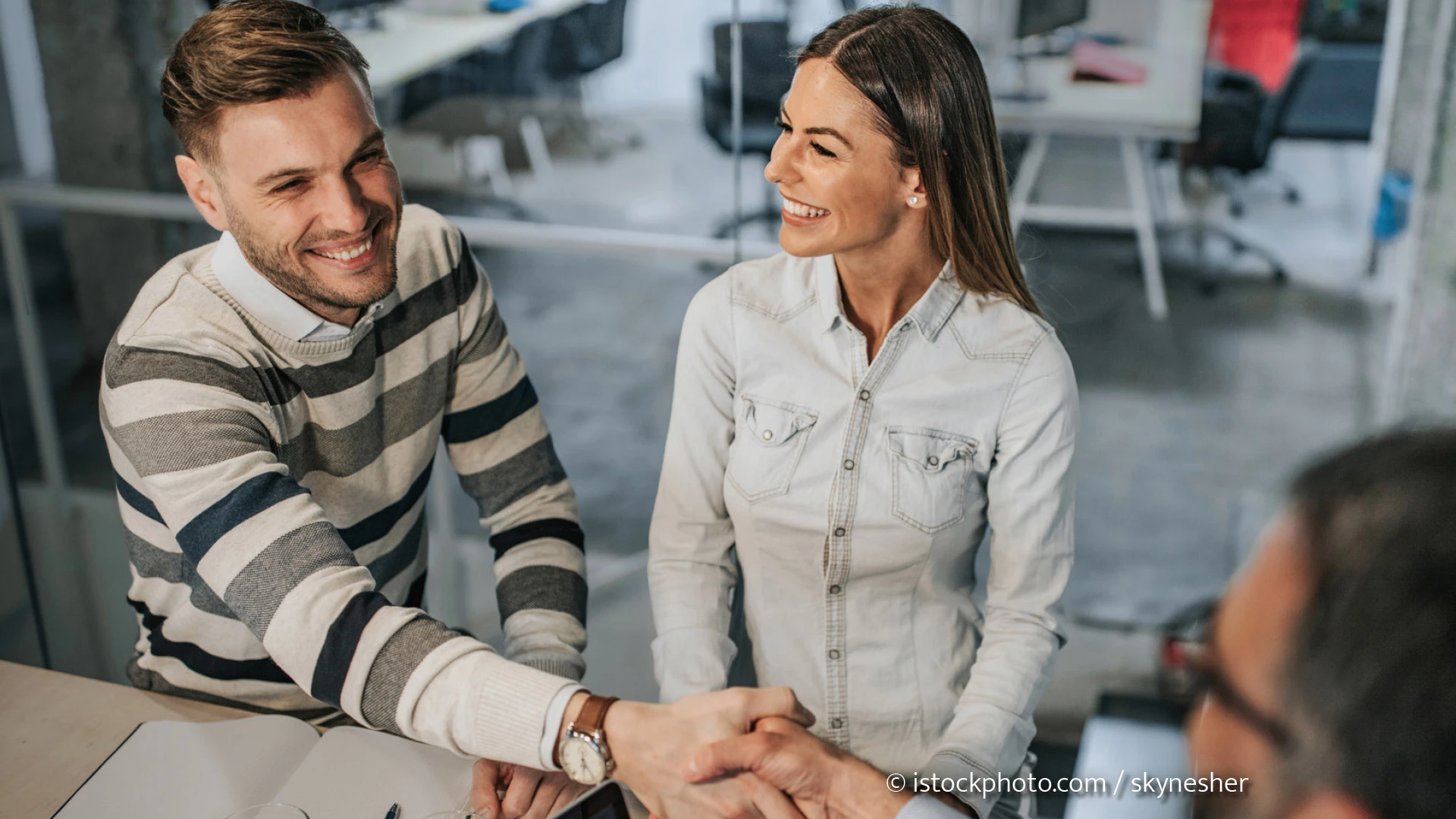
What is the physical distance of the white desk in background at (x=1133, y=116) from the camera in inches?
108

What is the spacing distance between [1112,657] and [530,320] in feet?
5.94

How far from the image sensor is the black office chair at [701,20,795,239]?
8.54 feet

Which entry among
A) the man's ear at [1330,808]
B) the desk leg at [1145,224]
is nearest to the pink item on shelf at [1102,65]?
the desk leg at [1145,224]

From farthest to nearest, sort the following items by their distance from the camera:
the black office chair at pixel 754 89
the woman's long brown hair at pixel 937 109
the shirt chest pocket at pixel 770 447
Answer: the black office chair at pixel 754 89, the shirt chest pocket at pixel 770 447, the woman's long brown hair at pixel 937 109

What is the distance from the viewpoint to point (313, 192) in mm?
1391

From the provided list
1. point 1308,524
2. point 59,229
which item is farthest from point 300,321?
point 59,229

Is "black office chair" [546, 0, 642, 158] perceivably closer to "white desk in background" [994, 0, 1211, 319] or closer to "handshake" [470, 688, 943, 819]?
"white desk in background" [994, 0, 1211, 319]

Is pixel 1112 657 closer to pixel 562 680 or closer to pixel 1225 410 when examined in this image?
pixel 1225 410

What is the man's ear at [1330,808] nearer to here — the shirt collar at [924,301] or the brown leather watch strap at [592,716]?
the brown leather watch strap at [592,716]

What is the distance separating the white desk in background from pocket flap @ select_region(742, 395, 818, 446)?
1446 millimetres

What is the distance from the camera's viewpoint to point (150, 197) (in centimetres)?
278

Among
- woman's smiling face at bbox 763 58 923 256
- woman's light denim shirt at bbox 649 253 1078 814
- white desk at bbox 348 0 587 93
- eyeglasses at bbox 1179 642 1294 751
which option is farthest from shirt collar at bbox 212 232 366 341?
white desk at bbox 348 0 587 93

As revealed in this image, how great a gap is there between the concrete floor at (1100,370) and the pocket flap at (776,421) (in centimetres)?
132

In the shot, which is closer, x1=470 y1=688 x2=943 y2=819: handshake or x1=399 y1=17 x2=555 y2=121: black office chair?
x1=470 y1=688 x2=943 y2=819: handshake
